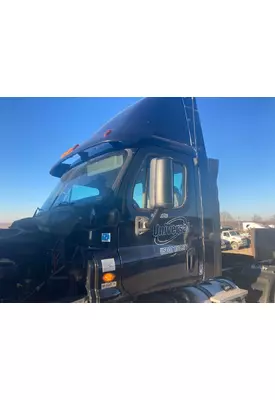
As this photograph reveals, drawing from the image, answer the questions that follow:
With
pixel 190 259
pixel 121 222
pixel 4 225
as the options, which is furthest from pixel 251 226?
pixel 4 225

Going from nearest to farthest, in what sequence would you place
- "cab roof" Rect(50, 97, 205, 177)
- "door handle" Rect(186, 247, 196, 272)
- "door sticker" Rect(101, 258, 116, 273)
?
1. "door sticker" Rect(101, 258, 116, 273)
2. "cab roof" Rect(50, 97, 205, 177)
3. "door handle" Rect(186, 247, 196, 272)

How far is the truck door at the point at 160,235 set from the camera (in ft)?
5.53

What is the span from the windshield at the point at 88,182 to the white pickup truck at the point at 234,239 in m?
0.86

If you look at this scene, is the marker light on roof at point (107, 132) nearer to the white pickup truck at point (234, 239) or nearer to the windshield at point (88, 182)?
the windshield at point (88, 182)

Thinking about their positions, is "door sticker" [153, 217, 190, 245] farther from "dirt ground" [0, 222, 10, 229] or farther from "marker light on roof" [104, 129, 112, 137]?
"dirt ground" [0, 222, 10, 229]

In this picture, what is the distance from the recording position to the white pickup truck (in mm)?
1875

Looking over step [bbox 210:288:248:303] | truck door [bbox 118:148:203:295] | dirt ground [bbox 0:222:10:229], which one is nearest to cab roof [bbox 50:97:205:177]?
truck door [bbox 118:148:203:295]

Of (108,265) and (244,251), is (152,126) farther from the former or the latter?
(244,251)

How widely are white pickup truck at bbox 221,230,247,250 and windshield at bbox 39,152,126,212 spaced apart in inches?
33.7

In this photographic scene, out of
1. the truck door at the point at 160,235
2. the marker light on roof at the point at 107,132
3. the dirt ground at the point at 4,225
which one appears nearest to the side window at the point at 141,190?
the truck door at the point at 160,235

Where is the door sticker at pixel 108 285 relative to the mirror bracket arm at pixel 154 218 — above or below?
below

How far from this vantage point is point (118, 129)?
5.64 feet

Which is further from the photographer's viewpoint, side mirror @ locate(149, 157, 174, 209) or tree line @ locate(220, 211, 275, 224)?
tree line @ locate(220, 211, 275, 224)
